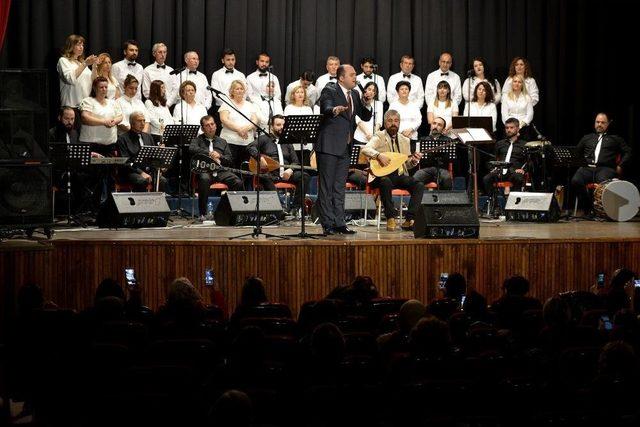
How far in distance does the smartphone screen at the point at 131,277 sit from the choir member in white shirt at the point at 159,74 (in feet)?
18.0

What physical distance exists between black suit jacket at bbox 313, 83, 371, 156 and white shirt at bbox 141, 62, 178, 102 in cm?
461

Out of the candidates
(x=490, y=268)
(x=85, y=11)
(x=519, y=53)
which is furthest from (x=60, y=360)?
(x=519, y=53)

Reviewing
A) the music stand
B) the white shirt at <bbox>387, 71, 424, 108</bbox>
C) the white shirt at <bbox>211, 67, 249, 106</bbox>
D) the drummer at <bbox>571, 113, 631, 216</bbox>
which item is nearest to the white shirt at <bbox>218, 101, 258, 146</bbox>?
the white shirt at <bbox>211, 67, 249, 106</bbox>

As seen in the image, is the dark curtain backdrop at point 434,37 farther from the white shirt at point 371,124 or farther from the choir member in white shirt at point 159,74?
the white shirt at point 371,124

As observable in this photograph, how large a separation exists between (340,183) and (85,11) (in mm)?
6083

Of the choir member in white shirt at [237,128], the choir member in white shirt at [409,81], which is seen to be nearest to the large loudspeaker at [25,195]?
the choir member in white shirt at [237,128]

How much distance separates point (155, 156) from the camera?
12.4 meters

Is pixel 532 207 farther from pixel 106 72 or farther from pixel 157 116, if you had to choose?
pixel 106 72

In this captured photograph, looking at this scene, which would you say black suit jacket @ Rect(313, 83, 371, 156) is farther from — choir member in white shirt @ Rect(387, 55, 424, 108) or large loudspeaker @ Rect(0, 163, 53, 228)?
choir member in white shirt @ Rect(387, 55, 424, 108)

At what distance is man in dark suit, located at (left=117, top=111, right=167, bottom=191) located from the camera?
42.1 feet

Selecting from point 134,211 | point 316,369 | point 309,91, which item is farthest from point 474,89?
point 316,369

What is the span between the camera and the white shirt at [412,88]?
1533cm

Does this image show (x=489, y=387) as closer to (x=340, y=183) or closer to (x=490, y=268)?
(x=490, y=268)

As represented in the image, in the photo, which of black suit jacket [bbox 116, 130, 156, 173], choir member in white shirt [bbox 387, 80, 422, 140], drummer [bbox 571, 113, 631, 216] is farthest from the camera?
choir member in white shirt [bbox 387, 80, 422, 140]
